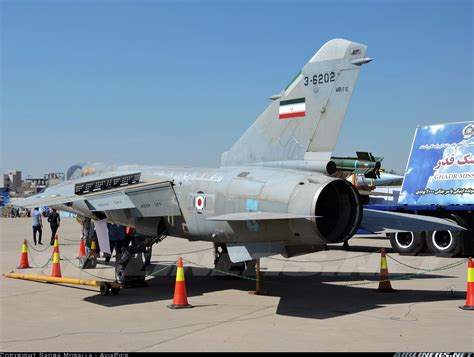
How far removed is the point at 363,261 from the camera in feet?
55.9

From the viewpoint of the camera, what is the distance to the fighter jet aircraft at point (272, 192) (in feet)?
29.8

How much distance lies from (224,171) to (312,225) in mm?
2583

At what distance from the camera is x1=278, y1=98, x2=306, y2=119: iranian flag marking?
10.4 m

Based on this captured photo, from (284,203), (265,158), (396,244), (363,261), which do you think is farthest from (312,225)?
(396,244)

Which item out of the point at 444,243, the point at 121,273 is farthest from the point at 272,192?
the point at 444,243

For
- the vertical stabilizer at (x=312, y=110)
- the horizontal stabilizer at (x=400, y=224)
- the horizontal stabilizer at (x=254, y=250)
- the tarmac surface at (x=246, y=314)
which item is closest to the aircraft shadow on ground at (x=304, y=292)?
the tarmac surface at (x=246, y=314)

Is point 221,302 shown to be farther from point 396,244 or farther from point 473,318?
point 396,244

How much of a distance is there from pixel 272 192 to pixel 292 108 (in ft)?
6.88

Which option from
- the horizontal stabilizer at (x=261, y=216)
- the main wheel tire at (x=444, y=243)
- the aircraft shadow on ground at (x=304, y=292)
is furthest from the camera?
the main wheel tire at (x=444, y=243)

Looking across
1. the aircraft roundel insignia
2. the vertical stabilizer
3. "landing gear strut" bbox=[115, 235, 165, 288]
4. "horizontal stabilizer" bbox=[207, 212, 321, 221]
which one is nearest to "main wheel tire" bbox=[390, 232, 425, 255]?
the vertical stabilizer

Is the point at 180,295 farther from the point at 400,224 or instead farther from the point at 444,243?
the point at 444,243

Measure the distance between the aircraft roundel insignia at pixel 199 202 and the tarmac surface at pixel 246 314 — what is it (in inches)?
67.4

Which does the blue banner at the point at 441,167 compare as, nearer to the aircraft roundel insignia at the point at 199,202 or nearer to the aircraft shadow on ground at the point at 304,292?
the aircraft shadow on ground at the point at 304,292

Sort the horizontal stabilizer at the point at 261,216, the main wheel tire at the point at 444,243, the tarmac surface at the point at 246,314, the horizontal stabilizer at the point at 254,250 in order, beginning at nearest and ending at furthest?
→ the tarmac surface at the point at 246,314
the horizontal stabilizer at the point at 261,216
the horizontal stabilizer at the point at 254,250
the main wheel tire at the point at 444,243
